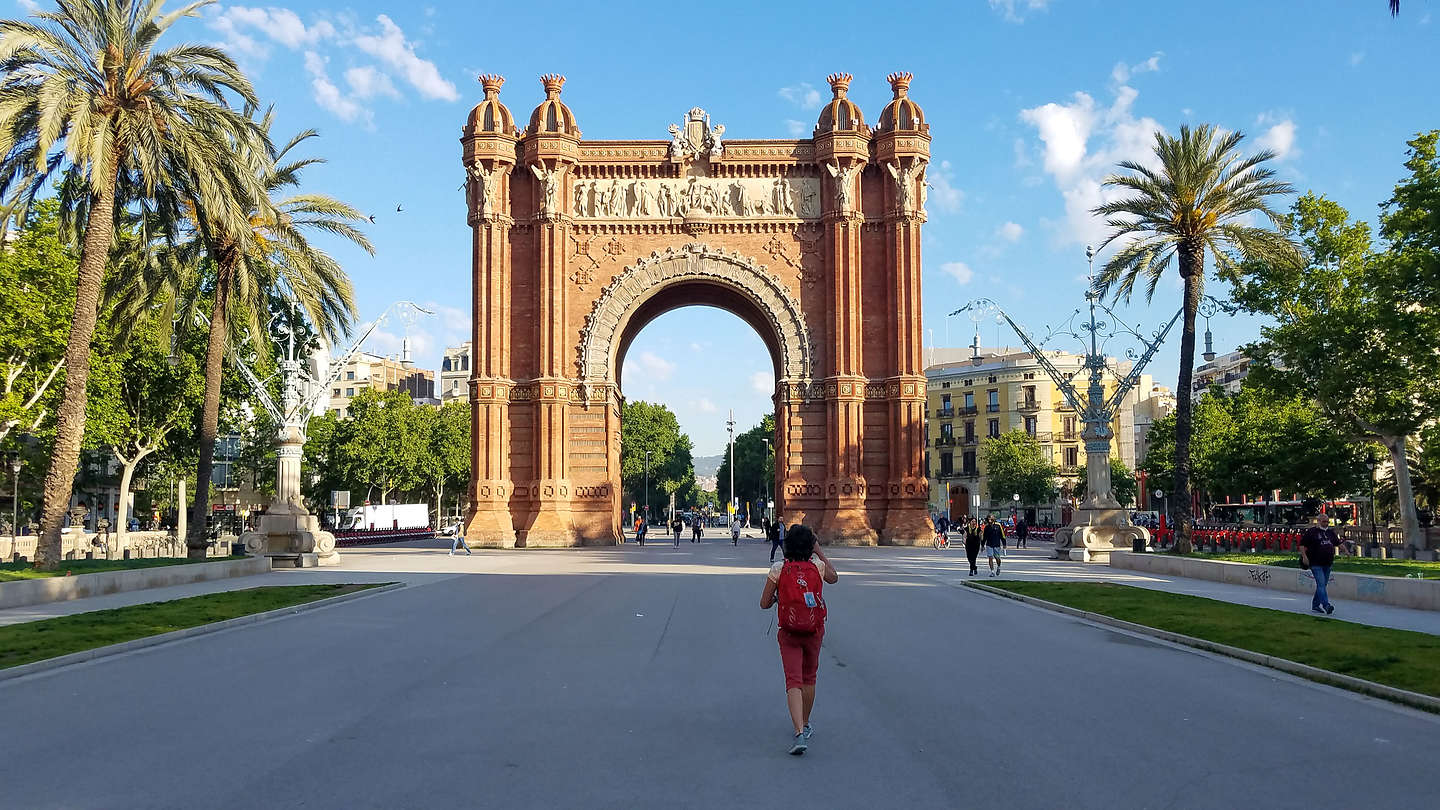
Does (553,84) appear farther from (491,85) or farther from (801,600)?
(801,600)

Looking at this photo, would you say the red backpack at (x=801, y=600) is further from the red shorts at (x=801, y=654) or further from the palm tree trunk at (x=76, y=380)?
the palm tree trunk at (x=76, y=380)

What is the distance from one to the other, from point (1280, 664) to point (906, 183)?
36.4m

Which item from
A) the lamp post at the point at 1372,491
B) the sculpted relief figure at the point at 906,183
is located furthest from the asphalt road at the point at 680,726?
the sculpted relief figure at the point at 906,183

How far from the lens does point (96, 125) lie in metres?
22.3

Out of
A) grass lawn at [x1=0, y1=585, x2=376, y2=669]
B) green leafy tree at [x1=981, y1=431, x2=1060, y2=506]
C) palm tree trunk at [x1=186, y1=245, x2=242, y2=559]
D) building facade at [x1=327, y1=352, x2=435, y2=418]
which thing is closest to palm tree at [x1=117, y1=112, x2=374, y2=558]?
palm tree trunk at [x1=186, y1=245, x2=242, y2=559]

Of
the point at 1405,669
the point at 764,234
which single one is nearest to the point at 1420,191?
the point at 1405,669

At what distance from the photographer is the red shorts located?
7364mm

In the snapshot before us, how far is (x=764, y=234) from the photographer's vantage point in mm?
46719

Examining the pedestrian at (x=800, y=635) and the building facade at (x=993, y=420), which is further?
the building facade at (x=993, y=420)

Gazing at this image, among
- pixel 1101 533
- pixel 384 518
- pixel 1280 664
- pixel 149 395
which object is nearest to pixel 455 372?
pixel 384 518

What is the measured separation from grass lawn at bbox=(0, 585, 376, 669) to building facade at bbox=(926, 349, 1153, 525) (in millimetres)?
70364

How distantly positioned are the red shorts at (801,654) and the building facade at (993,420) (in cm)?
7995

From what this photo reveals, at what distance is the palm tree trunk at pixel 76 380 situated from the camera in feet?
73.0

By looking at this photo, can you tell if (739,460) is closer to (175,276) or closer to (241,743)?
(175,276)
